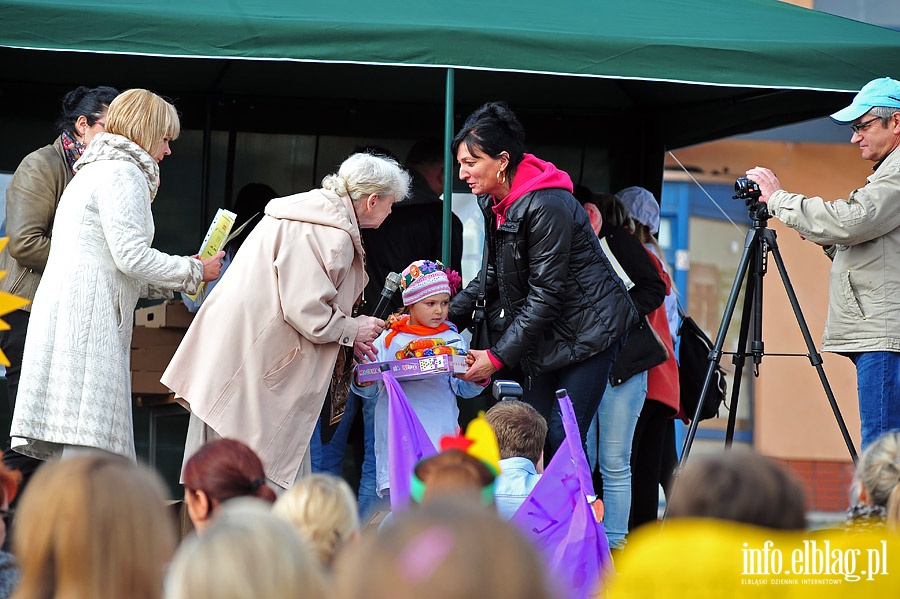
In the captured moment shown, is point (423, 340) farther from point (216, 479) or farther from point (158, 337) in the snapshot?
point (216, 479)

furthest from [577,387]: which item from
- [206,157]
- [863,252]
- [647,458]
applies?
[206,157]

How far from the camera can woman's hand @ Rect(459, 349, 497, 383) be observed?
14.6 ft

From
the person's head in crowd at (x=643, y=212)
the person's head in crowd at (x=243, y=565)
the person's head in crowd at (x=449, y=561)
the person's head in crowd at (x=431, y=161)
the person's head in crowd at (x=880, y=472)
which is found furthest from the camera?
the person's head in crowd at (x=431, y=161)

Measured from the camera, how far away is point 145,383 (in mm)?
5277

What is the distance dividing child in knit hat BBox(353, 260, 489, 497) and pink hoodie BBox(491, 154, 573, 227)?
0.36 meters

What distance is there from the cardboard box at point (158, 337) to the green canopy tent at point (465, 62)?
49.4 inches

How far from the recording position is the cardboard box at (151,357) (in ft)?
17.2

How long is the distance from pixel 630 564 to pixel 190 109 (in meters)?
5.02

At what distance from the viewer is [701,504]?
1957 mm

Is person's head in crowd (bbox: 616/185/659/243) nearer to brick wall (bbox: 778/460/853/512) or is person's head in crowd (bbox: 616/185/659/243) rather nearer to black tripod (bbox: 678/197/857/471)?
black tripod (bbox: 678/197/857/471)

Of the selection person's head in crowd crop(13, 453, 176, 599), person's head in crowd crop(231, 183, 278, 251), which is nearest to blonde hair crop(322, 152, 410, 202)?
person's head in crowd crop(231, 183, 278, 251)

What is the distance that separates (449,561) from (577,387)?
3324mm

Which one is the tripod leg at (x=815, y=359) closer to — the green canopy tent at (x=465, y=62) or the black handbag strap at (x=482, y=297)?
the green canopy tent at (x=465, y=62)

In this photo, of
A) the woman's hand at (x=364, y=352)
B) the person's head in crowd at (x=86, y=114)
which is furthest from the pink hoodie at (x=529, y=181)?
the person's head in crowd at (x=86, y=114)
